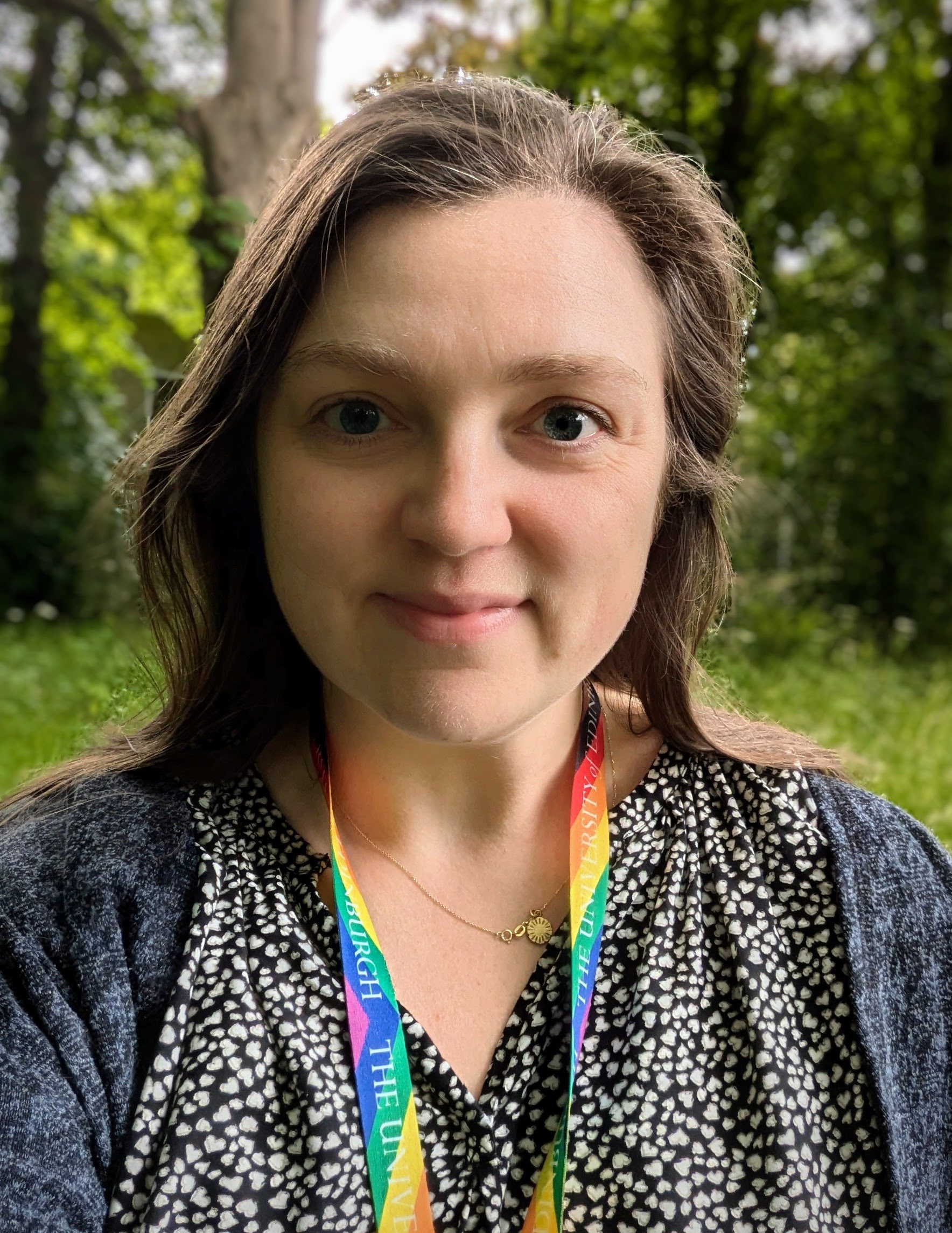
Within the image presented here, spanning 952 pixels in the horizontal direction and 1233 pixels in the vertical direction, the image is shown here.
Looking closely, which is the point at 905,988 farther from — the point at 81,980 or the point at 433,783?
the point at 81,980

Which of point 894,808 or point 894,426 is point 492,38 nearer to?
point 894,808

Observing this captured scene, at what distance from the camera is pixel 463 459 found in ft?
4.62

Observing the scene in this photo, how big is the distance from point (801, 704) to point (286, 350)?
100 inches

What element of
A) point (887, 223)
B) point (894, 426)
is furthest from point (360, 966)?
point (887, 223)

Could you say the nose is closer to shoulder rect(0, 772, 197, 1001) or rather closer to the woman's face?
the woman's face

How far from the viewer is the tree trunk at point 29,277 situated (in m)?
11.5

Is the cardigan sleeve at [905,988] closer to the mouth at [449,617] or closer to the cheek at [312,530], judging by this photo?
the mouth at [449,617]

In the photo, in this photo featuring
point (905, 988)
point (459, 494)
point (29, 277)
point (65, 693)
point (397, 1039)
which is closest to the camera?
point (459, 494)

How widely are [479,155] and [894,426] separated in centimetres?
719

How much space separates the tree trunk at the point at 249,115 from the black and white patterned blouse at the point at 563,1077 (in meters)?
2.15

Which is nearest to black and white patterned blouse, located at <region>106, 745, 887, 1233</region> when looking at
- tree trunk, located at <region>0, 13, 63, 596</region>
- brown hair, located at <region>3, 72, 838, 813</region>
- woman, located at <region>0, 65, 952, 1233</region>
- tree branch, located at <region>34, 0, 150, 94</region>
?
woman, located at <region>0, 65, 952, 1233</region>

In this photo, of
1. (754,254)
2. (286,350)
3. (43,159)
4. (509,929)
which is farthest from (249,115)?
(43,159)

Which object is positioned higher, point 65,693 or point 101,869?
point 65,693

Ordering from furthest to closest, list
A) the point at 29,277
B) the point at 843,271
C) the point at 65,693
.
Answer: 1. the point at 29,277
2. the point at 843,271
3. the point at 65,693
